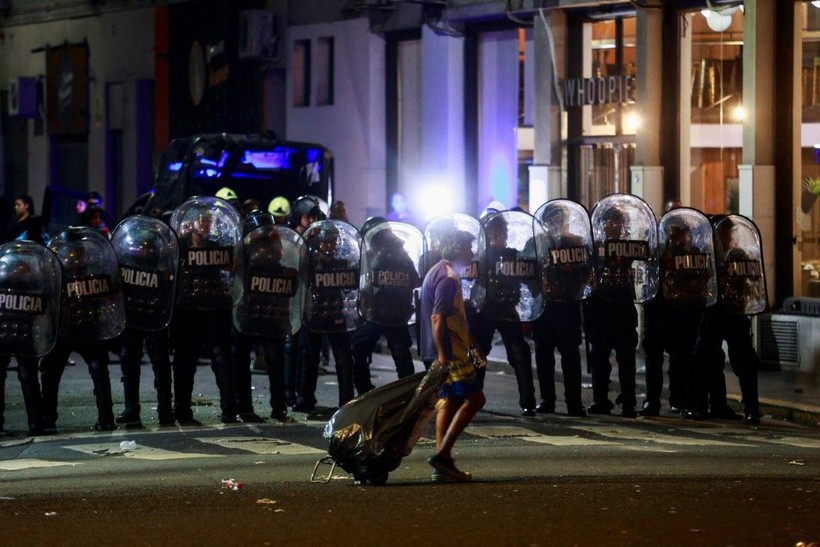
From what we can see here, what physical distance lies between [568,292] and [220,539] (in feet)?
23.8

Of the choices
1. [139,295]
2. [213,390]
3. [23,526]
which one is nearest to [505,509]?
[23,526]

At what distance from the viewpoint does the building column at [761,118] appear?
20828 millimetres

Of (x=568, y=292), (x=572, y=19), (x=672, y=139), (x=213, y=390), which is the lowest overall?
(x=213, y=390)

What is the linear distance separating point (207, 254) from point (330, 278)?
1181mm

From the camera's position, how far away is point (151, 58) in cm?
3838

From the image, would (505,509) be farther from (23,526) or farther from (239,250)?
(239,250)

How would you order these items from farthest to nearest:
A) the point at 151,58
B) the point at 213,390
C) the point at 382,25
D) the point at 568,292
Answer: the point at 151,58 < the point at 382,25 < the point at 213,390 < the point at 568,292

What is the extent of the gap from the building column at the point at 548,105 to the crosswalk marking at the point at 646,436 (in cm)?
1020

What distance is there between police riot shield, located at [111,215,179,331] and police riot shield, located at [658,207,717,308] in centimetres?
447

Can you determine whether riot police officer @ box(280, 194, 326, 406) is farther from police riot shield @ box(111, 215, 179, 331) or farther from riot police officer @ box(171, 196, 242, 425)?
police riot shield @ box(111, 215, 179, 331)

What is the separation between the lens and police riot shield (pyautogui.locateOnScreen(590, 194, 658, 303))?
53.3 feet

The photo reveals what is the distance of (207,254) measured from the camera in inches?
607

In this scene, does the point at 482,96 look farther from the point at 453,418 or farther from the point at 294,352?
the point at 453,418

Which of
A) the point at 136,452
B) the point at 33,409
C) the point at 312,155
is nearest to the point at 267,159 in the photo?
the point at 312,155
